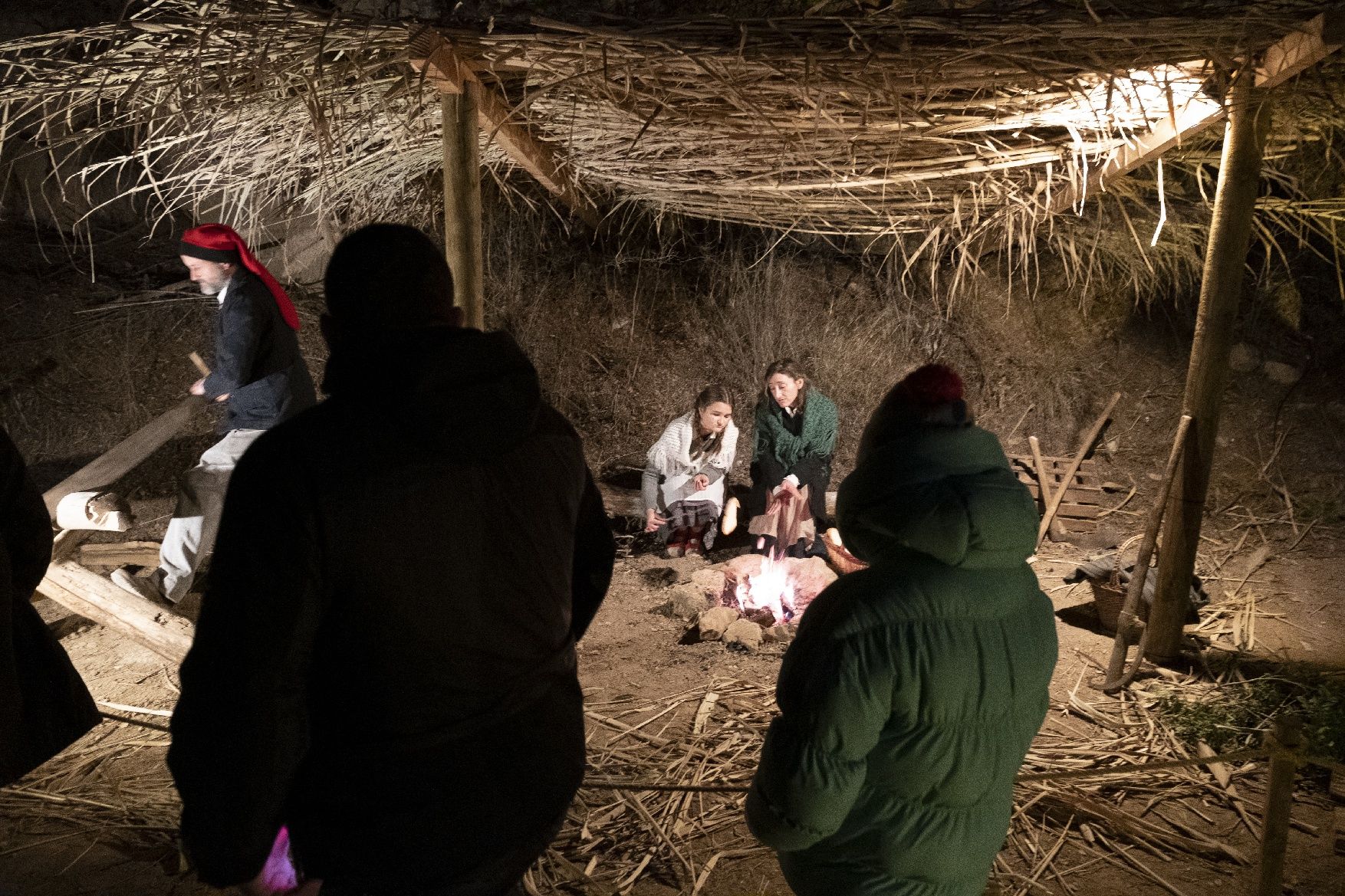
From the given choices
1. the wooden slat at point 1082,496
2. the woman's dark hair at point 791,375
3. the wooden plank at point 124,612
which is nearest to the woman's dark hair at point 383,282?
the wooden plank at point 124,612

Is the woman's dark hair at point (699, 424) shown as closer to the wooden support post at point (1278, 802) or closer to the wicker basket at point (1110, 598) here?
the wicker basket at point (1110, 598)

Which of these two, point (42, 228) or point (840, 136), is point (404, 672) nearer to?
point (840, 136)

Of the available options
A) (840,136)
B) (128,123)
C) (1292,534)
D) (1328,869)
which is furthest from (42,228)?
(1292,534)

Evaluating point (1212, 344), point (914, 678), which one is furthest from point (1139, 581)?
point (914, 678)

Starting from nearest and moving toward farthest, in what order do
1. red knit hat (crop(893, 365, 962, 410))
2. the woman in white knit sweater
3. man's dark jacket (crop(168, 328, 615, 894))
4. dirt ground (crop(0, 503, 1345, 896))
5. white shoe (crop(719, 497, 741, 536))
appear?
man's dark jacket (crop(168, 328, 615, 894)), red knit hat (crop(893, 365, 962, 410)), dirt ground (crop(0, 503, 1345, 896)), the woman in white knit sweater, white shoe (crop(719, 497, 741, 536))

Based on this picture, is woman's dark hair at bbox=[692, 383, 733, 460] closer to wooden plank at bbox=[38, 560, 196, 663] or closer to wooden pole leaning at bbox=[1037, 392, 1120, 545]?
wooden pole leaning at bbox=[1037, 392, 1120, 545]

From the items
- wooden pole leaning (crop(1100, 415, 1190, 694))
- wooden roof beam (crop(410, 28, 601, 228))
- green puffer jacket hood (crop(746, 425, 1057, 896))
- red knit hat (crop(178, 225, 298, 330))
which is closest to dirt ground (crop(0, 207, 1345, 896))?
wooden pole leaning (crop(1100, 415, 1190, 694))

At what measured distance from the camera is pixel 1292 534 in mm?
7090

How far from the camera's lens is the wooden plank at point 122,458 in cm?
482

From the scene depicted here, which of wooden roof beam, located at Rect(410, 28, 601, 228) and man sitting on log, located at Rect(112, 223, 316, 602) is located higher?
wooden roof beam, located at Rect(410, 28, 601, 228)

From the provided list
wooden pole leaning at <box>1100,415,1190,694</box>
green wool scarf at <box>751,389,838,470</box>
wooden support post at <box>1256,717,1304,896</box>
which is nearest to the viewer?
wooden support post at <box>1256,717,1304,896</box>

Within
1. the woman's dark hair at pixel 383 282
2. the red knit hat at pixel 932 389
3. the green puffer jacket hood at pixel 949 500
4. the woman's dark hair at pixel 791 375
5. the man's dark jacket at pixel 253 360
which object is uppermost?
the woman's dark hair at pixel 383 282

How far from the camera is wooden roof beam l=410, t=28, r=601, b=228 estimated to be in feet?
10.2

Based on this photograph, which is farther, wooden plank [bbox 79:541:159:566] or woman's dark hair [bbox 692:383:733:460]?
woman's dark hair [bbox 692:383:733:460]
